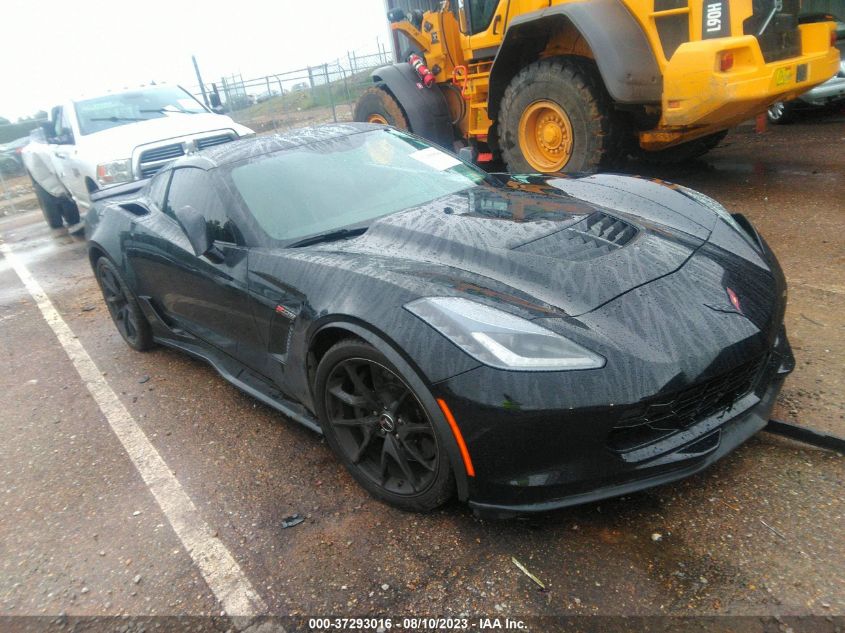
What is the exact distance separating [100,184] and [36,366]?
3286 mm

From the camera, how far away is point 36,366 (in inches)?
176

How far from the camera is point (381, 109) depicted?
7.76 metres

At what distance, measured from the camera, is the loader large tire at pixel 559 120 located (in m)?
5.51

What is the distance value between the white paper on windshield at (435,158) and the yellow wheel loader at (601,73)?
6.96ft

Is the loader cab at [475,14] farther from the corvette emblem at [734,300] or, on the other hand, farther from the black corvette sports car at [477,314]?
the corvette emblem at [734,300]

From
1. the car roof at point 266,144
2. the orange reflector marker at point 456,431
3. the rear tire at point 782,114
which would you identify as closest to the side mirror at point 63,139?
the car roof at point 266,144

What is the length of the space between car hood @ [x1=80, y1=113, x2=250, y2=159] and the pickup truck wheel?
10.5 feet

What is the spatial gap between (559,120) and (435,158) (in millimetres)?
2776

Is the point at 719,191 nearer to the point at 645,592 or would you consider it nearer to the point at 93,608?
the point at 645,592

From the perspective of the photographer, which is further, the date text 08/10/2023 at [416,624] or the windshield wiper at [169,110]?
the windshield wiper at [169,110]

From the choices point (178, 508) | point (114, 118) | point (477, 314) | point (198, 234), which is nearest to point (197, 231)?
point (198, 234)

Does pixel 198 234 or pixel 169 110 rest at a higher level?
pixel 169 110

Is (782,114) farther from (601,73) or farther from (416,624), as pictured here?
(416,624)

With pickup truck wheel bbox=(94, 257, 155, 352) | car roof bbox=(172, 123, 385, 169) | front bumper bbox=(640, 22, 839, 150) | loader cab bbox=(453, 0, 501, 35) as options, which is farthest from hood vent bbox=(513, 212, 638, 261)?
loader cab bbox=(453, 0, 501, 35)
